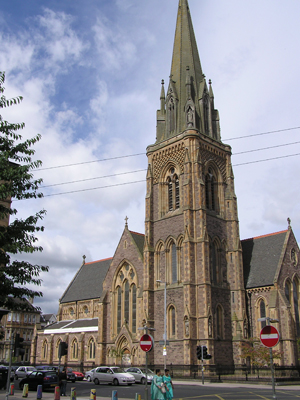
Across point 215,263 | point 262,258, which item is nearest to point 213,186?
point 215,263

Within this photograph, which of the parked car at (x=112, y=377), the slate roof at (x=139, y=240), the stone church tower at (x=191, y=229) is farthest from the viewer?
the slate roof at (x=139, y=240)

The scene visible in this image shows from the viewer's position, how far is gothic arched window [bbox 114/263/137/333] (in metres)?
43.2

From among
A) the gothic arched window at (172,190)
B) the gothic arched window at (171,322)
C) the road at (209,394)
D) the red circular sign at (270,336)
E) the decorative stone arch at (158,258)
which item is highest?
the gothic arched window at (172,190)

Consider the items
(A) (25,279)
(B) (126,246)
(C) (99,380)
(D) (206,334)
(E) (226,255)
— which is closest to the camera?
(A) (25,279)

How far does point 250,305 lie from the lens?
1587 inches

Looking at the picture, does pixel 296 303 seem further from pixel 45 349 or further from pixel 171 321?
pixel 45 349

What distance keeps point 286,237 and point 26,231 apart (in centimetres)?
3290

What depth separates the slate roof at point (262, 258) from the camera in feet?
133

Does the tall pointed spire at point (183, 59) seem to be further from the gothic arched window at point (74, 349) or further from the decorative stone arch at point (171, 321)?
the gothic arched window at point (74, 349)

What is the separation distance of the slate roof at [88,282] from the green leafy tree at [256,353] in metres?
22.7

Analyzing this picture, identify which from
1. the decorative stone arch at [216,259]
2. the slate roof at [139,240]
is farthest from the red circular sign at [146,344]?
the slate roof at [139,240]

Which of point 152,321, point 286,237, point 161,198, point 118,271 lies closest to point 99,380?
point 152,321

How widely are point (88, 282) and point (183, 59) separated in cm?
3228

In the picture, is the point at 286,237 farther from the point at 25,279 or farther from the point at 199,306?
the point at 25,279
